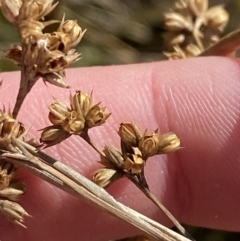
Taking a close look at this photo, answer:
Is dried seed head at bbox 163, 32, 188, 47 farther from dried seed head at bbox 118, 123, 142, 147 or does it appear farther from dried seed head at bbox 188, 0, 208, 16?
dried seed head at bbox 118, 123, 142, 147

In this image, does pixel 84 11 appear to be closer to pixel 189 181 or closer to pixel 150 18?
pixel 150 18

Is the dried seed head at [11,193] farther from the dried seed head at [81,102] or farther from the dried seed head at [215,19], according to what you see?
the dried seed head at [215,19]

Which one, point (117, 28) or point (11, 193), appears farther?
point (117, 28)

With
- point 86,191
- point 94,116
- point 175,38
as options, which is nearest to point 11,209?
point 86,191

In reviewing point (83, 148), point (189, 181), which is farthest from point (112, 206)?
point (189, 181)

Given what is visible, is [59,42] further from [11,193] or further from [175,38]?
[175,38]

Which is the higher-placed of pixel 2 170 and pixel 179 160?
pixel 2 170

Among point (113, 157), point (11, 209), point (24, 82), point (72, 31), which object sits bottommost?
point (11, 209)

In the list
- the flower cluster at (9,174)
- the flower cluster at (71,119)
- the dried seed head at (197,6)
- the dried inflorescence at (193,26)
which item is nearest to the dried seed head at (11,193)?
the flower cluster at (9,174)
